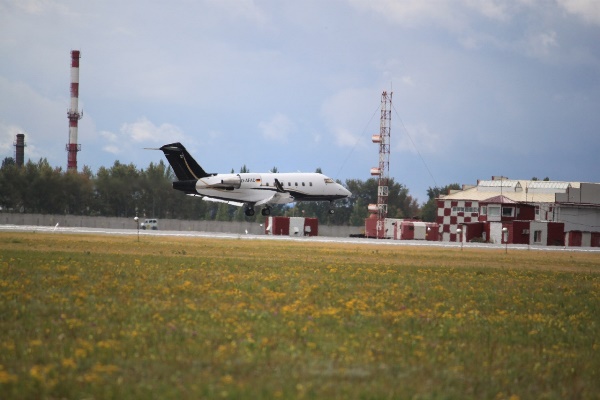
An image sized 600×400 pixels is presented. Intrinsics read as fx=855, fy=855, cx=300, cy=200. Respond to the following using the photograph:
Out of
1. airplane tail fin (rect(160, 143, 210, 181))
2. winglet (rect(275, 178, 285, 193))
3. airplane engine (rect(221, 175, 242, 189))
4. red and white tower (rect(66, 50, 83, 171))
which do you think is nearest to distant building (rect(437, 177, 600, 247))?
winglet (rect(275, 178, 285, 193))

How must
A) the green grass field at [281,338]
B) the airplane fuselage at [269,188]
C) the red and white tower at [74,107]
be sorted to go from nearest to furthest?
the green grass field at [281,338]
the airplane fuselage at [269,188]
the red and white tower at [74,107]

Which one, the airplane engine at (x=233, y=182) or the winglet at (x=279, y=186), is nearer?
the airplane engine at (x=233, y=182)

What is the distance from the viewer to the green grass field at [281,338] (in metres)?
11.5

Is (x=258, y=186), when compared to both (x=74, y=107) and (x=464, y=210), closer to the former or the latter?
(x=464, y=210)

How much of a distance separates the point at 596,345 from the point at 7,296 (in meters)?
12.6

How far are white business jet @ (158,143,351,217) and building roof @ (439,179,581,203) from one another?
33899 millimetres

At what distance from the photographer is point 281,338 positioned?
49.6 feet

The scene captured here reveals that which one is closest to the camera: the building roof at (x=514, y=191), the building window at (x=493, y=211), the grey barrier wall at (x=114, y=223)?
the building window at (x=493, y=211)

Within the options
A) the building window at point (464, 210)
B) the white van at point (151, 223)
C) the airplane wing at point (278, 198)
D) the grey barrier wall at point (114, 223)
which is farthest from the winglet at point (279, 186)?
the building window at point (464, 210)

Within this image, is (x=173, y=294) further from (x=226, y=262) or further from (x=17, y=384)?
(x=226, y=262)

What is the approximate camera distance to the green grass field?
11.5 meters

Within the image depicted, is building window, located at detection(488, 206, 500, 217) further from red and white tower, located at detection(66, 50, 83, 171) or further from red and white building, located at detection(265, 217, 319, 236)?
red and white tower, located at detection(66, 50, 83, 171)

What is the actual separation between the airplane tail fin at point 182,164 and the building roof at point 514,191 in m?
41.5

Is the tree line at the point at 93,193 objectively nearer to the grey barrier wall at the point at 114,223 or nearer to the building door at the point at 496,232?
the grey barrier wall at the point at 114,223
